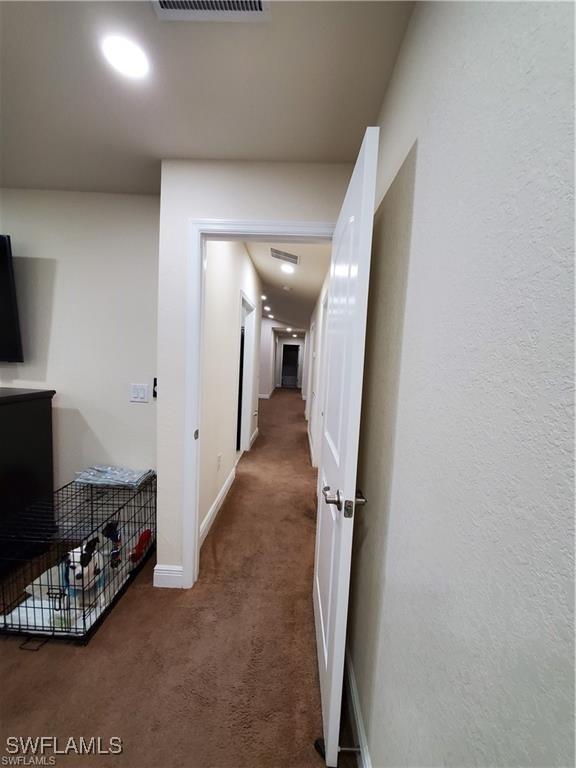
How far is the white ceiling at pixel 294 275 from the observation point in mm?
2961

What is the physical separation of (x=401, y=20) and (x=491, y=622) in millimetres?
1534

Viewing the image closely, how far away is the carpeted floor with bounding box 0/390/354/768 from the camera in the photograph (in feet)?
3.59

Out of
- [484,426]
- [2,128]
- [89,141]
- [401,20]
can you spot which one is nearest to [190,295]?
[89,141]

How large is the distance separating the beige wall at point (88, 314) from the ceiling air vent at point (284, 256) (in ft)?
4.19

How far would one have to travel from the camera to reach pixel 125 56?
43.1 inches

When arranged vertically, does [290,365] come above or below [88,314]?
below

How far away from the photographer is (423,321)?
748 mm

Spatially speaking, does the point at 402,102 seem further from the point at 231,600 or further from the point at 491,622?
the point at 231,600

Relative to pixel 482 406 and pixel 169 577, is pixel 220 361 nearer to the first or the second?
pixel 169 577

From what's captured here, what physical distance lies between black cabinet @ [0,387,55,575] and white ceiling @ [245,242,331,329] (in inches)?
77.0

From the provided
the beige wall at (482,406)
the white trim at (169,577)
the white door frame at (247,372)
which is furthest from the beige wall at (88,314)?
the white door frame at (247,372)

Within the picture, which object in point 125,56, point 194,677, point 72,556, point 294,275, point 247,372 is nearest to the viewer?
point 125,56

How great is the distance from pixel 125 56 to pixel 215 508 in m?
2.73

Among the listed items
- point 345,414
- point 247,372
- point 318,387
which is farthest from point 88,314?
point 318,387
